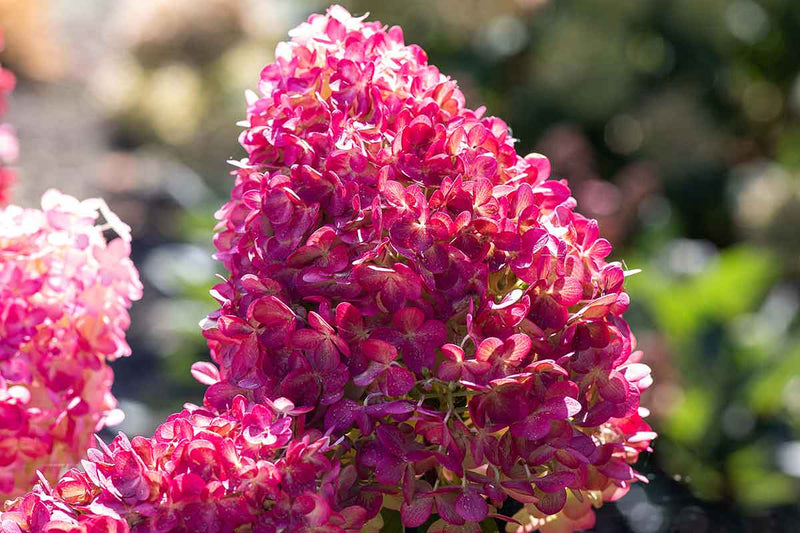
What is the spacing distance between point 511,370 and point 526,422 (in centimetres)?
4

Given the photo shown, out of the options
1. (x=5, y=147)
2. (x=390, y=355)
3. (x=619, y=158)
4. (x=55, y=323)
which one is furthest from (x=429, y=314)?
(x=619, y=158)

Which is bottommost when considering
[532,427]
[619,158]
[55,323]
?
[619,158]

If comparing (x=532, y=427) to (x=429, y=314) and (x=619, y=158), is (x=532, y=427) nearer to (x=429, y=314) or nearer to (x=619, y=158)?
(x=429, y=314)

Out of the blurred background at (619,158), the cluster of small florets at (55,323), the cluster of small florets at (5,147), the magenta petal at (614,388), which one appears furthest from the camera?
the blurred background at (619,158)

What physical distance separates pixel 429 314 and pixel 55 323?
0.41 meters

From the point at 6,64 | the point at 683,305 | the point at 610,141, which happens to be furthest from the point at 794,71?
the point at 6,64

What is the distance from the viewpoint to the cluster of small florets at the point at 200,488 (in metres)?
0.55

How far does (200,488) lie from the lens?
21.8 inches

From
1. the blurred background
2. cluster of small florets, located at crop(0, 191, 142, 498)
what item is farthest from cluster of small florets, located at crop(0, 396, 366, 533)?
the blurred background

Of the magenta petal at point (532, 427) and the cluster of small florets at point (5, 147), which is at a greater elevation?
the magenta petal at point (532, 427)

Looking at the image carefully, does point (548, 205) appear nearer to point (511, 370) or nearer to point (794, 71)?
point (511, 370)

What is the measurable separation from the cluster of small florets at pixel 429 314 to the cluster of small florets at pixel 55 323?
0.62 feet

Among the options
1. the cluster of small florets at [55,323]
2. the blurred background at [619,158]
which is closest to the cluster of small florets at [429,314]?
the cluster of small florets at [55,323]

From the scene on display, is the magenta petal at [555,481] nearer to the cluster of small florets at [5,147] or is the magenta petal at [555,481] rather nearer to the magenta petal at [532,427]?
the magenta petal at [532,427]
